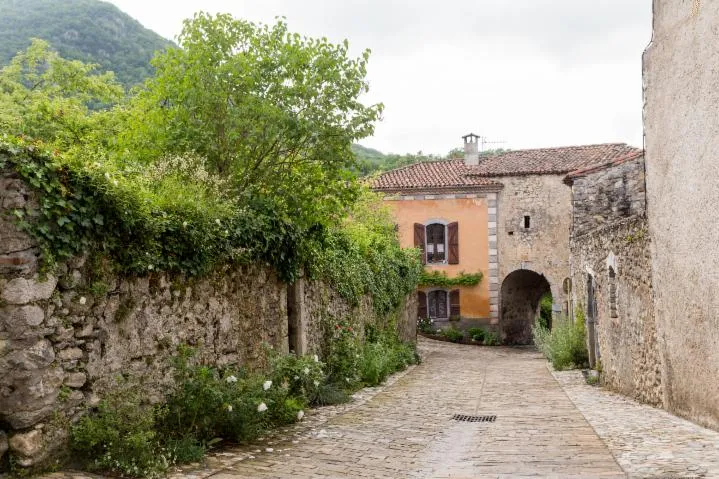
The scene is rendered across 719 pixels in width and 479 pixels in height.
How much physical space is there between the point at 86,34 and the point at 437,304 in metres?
33.6

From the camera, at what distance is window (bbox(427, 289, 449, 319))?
28.5 metres

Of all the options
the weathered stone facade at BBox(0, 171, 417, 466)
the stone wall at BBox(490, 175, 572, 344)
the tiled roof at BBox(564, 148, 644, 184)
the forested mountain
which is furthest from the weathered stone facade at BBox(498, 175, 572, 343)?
the weathered stone facade at BBox(0, 171, 417, 466)

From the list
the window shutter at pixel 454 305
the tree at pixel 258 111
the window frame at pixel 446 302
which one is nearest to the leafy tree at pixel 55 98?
the tree at pixel 258 111

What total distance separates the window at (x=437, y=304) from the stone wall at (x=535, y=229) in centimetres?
210

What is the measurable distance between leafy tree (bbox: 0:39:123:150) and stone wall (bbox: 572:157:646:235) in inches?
421

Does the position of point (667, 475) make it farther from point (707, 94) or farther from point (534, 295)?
point (534, 295)

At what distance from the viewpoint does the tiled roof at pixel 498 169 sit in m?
27.4

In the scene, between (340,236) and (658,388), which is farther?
→ (340,236)

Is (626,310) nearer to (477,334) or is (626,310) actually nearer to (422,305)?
(477,334)

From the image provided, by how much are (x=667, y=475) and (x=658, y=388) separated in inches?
177

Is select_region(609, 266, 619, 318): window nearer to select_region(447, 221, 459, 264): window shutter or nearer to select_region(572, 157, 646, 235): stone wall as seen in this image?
select_region(572, 157, 646, 235): stone wall

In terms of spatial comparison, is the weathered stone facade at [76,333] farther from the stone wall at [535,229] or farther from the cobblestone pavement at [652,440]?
the stone wall at [535,229]

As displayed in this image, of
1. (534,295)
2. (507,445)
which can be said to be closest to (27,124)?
(507,445)

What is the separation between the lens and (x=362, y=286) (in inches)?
555
